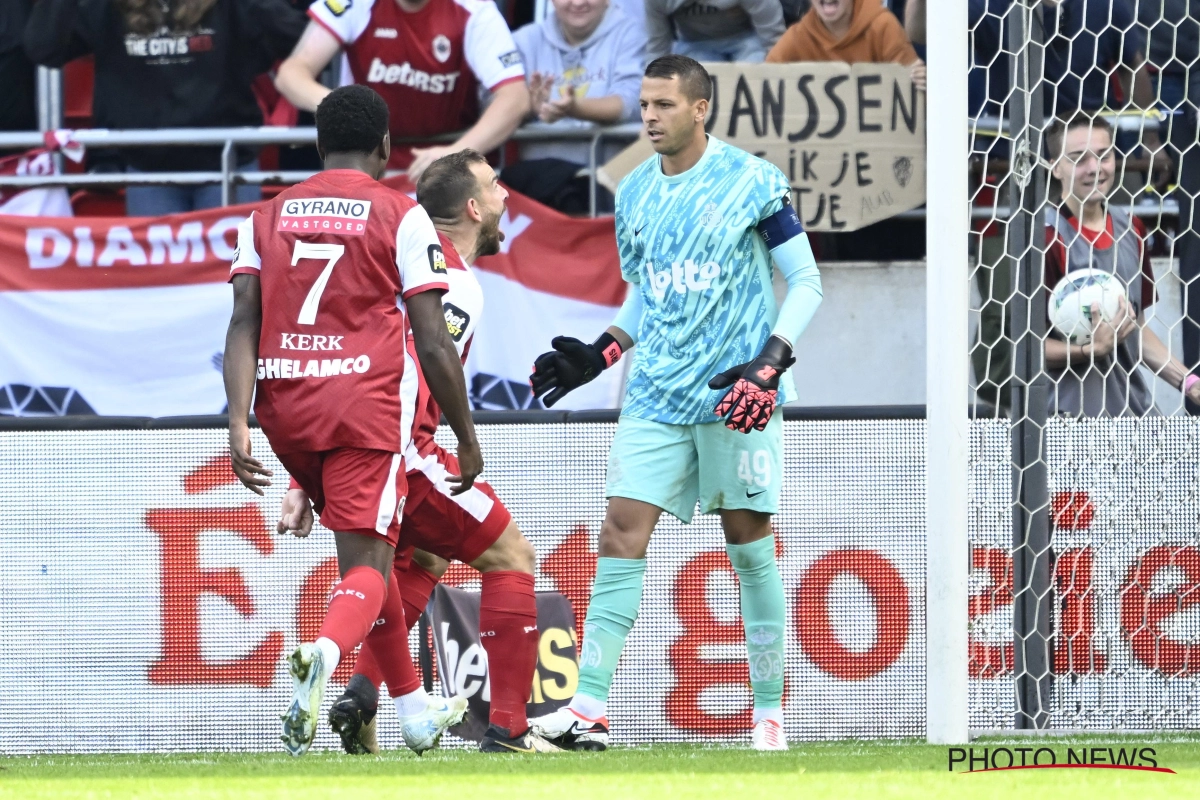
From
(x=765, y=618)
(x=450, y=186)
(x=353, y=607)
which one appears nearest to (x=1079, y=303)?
(x=765, y=618)

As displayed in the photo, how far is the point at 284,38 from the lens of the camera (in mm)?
8125

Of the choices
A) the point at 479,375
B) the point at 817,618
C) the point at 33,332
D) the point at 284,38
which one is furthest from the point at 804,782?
the point at 284,38

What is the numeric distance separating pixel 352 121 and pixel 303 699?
5.05ft

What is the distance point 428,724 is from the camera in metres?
4.92

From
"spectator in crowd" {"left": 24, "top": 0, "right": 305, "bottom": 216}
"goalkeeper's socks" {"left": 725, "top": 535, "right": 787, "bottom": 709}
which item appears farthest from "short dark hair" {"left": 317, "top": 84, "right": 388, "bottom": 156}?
"spectator in crowd" {"left": 24, "top": 0, "right": 305, "bottom": 216}

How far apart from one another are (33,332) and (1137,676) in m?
4.56

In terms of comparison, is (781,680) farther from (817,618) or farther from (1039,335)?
(1039,335)

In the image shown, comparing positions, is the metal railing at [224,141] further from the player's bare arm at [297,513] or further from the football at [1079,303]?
the player's bare arm at [297,513]

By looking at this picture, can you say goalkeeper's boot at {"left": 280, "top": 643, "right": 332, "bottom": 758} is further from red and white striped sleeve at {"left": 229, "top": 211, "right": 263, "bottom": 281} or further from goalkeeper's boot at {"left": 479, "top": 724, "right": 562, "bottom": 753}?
red and white striped sleeve at {"left": 229, "top": 211, "right": 263, "bottom": 281}

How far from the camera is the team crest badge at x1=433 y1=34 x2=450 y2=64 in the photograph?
25.5ft

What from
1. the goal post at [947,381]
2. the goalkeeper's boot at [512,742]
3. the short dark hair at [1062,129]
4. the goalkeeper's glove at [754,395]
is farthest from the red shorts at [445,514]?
the short dark hair at [1062,129]

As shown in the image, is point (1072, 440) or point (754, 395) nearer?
point (754, 395)

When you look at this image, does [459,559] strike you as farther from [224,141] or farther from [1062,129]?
[224,141]

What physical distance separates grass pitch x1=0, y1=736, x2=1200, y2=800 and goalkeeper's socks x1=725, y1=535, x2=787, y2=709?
33 centimetres
